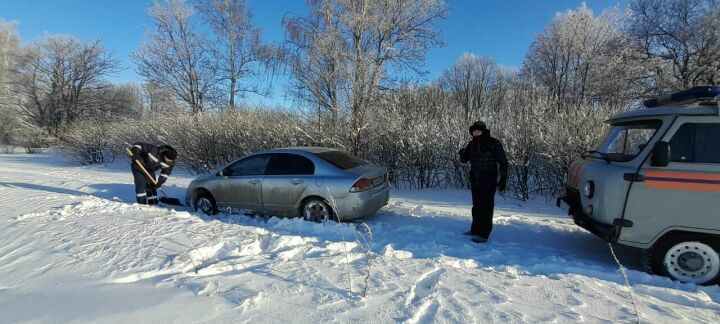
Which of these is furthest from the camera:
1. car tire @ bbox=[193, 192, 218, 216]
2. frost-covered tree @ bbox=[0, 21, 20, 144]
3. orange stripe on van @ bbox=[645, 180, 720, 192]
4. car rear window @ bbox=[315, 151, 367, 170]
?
frost-covered tree @ bbox=[0, 21, 20, 144]

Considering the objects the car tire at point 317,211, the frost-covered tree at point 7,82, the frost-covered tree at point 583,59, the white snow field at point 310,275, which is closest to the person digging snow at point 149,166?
the white snow field at point 310,275

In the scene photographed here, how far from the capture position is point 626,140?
5031 millimetres

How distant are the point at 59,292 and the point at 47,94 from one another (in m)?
46.6

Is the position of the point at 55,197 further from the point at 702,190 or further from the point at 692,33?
the point at 692,33

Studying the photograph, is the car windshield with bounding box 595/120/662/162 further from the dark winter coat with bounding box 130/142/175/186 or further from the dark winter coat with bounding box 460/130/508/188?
the dark winter coat with bounding box 130/142/175/186

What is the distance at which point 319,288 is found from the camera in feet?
11.0

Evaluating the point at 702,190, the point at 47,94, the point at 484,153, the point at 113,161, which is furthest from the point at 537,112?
the point at 47,94

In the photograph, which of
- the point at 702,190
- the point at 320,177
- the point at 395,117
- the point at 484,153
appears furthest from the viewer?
the point at 395,117

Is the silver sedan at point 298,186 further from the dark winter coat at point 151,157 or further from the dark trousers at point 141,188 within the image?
the dark trousers at point 141,188

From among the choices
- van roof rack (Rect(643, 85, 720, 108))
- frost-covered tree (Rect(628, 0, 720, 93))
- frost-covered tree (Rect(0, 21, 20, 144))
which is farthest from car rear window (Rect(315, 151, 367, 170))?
frost-covered tree (Rect(0, 21, 20, 144))

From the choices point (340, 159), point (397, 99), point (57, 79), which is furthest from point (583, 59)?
point (57, 79)

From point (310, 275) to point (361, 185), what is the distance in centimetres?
279

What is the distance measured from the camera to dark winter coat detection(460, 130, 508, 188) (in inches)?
214

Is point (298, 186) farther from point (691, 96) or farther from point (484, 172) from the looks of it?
point (691, 96)
